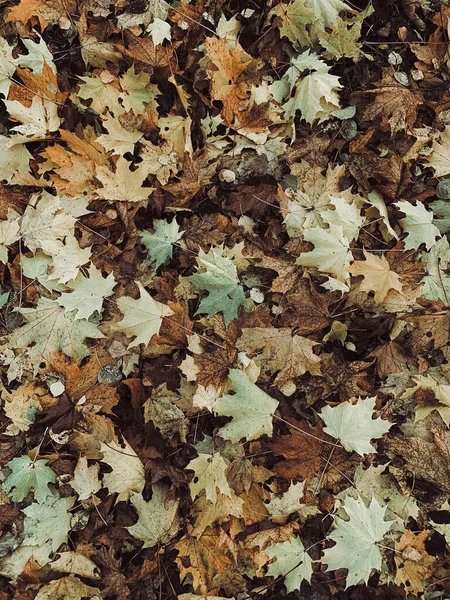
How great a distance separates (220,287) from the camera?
2305mm

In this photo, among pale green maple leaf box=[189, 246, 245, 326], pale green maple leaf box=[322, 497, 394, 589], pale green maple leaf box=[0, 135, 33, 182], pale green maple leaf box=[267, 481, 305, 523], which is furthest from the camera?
pale green maple leaf box=[0, 135, 33, 182]

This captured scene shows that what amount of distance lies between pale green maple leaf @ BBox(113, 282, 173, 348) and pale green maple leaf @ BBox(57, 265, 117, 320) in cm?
15

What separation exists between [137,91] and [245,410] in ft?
5.24

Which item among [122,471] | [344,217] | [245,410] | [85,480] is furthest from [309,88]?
[85,480]

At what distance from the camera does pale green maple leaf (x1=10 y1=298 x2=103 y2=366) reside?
233cm

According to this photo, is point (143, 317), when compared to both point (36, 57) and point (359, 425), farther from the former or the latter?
point (36, 57)

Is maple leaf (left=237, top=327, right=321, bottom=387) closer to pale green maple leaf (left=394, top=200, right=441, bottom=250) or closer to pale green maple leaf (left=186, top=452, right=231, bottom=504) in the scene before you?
pale green maple leaf (left=186, top=452, right=231, bottom=504)

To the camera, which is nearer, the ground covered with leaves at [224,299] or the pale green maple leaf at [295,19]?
the ground covered with leaves at [224,299]

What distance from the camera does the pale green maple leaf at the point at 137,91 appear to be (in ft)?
7.94

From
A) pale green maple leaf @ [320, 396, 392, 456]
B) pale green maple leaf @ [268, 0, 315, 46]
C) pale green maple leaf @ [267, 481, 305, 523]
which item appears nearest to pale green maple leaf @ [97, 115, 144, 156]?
pale green maple leaf @ [268, 0, 315, 46]

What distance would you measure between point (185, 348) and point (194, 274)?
0.34m

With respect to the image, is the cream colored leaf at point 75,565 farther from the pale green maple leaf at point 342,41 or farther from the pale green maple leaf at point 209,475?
the pale green maple leaf at point 342,41

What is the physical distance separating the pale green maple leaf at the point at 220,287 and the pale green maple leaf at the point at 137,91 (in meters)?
0.79

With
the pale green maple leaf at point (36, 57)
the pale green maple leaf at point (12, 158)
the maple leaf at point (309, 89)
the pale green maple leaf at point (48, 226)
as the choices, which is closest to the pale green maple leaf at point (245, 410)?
the pale green maple leaf at point (48, 226)
